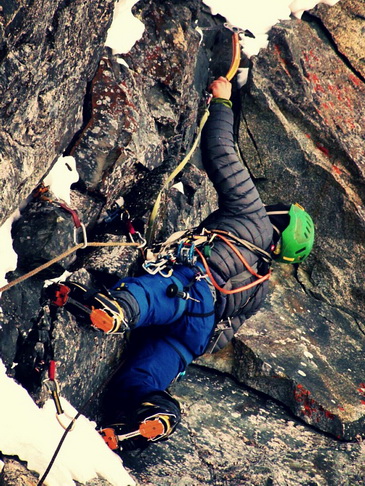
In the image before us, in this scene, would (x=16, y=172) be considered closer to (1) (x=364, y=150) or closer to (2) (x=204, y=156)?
(2) (x=204, y=156)

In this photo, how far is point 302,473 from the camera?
508 cm

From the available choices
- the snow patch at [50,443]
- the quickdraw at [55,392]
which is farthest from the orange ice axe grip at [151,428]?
the quickdraw at [55,392]

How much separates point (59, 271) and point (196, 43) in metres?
3.09

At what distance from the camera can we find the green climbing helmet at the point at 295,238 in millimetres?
6145

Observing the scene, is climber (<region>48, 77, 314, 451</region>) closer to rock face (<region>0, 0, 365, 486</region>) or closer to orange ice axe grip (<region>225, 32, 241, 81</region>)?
rock face (<region>0, 0, 365, 486</region>)

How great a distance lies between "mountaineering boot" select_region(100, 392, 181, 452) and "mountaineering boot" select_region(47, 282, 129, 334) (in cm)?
68

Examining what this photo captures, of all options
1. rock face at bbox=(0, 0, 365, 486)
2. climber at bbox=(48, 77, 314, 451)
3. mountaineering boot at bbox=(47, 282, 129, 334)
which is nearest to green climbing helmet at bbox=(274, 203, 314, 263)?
climber at bbox=(48, 77, 314, 451)

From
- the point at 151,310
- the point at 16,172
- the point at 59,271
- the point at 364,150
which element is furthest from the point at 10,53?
the point at 364,150

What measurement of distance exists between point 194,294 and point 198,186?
71.0 inches

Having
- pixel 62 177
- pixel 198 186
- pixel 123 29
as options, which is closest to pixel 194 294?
Result: pixel 62 177

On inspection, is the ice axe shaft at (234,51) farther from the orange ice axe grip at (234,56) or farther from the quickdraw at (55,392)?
the quickdraw at (55,392)

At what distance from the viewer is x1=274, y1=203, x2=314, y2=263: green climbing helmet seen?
6.14 metres

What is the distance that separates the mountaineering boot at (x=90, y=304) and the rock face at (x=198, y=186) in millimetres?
176

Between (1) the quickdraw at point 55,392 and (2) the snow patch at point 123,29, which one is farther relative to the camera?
(2) the snow patch at point 123,29
